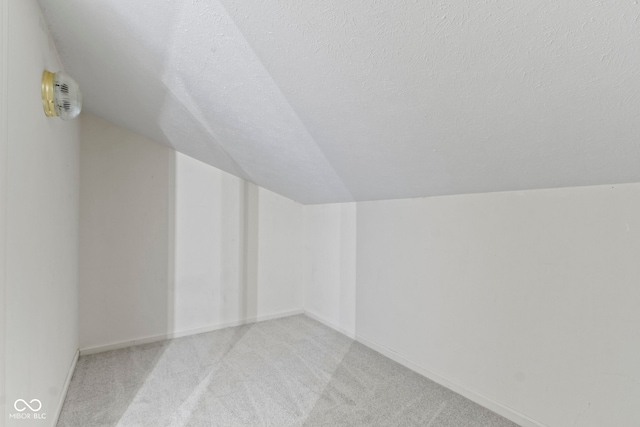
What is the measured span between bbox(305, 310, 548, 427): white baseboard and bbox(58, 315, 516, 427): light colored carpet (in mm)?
41

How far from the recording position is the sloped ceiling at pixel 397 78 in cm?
85

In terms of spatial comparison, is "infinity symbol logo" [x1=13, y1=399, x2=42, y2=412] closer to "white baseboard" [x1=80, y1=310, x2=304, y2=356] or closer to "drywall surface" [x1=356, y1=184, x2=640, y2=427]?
"white baseboard" [x1=80, y1=310, x2=304, y2=356]

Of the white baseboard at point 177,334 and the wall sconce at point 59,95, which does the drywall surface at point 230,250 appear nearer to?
the white baseboard at point 177,334

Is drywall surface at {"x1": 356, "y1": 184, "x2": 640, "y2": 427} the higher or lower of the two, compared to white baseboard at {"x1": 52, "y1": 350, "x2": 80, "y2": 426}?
higher

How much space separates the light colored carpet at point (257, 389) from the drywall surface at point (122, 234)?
10.2 inches

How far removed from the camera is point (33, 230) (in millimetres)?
1296

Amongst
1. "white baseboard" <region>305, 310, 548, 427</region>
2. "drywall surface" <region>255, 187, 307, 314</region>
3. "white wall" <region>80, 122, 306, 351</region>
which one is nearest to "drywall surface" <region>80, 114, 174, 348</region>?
"white wall" <region>80, 122, 306, 351</region>

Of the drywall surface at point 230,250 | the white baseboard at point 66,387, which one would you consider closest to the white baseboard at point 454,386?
the drywall surface at point 230,250

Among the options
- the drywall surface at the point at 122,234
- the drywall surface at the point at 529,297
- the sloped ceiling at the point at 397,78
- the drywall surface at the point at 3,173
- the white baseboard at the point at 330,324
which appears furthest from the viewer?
the white baseboard at the point at 330,324

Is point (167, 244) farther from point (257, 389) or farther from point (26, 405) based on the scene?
point (26, 405)

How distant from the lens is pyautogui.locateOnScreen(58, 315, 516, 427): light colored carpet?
1.77m

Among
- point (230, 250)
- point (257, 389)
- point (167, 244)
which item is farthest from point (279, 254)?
point (257, 389)

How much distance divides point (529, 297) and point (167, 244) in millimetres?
2699

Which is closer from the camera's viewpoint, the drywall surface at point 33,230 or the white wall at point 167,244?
the drywall surface at point 33,230
